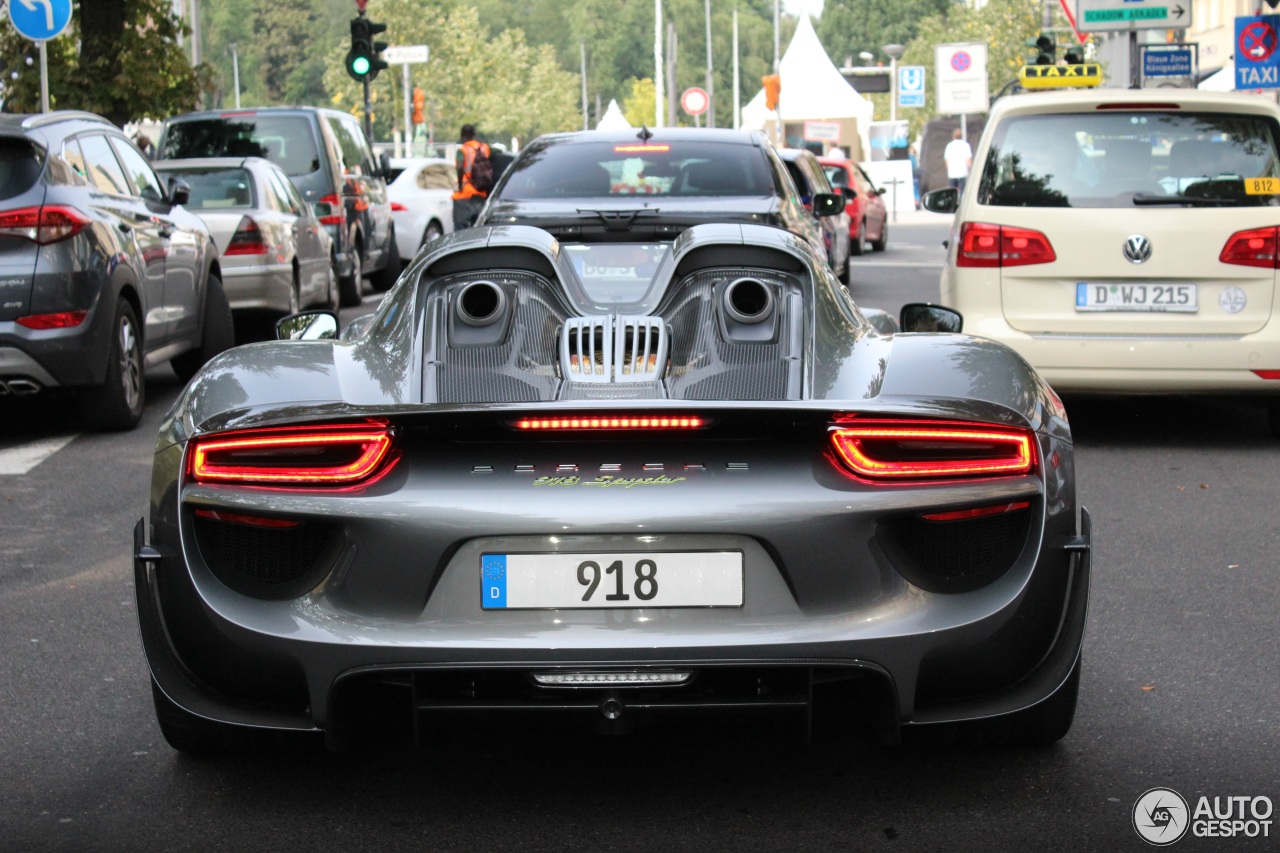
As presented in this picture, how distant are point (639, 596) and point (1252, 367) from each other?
604 cm

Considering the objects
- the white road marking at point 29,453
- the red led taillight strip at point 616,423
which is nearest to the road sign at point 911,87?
the white road marking at point 29,453

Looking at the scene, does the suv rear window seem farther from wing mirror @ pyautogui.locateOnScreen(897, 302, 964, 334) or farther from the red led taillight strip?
the red led taillight strip

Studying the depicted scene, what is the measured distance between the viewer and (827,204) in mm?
11484

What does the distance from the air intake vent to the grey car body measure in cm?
917

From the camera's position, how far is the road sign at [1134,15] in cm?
2455

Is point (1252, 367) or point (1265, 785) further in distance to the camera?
point (1252, 367)

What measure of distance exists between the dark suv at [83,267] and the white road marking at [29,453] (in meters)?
0.21

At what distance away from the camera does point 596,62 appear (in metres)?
170

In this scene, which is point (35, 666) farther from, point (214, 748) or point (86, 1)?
point (86, 1)

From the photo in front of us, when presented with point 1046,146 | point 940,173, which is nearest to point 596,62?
point 940,173

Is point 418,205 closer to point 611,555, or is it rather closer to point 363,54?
point 363,54

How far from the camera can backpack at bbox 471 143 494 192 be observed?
812 inches

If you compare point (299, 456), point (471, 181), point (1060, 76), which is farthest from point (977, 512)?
point (1060, 76)

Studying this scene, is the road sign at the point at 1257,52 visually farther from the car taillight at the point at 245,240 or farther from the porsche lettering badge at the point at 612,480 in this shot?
the porsche lettering badge at the point at 612,480
